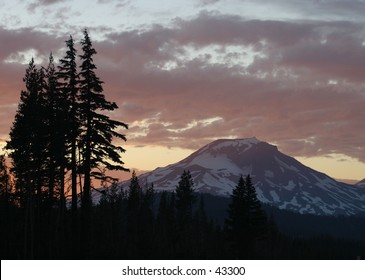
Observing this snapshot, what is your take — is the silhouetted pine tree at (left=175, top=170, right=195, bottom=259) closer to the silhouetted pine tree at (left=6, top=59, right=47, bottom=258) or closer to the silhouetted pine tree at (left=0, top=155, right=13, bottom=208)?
the silhouetted pine tree at (left=0, top=155, right=13, bottom=208)

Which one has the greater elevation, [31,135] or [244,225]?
[31,135]

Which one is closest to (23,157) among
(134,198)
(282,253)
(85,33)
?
(85,33)

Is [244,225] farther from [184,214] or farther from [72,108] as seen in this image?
[72,108]

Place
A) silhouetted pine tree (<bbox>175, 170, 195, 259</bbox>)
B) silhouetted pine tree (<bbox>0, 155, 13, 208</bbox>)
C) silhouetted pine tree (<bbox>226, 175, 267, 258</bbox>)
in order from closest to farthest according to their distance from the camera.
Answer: silhouetted pine tree (<bbox>0, 155, 13, 208</bbox>) → silhouetted pine tree (<bbox>226, 175, 267, 258</bbox>) → silhouetted pine tree (<bbox>175, 170, 195, 259</bbox>)

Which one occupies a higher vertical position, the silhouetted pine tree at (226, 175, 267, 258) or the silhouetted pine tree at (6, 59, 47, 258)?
the silhouetted pine tree at (6, 59, 47, 258)

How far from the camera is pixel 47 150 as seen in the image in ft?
169

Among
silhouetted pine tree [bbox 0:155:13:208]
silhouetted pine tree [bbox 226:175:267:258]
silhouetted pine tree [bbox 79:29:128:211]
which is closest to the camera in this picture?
silhouetted pine tree [bbox 79:29:128:211]

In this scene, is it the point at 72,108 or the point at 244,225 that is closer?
the point at 72,108

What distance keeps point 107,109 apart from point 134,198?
69697 mm

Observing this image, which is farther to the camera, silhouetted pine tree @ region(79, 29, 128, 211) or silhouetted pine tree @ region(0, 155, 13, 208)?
silhouetted pine tree @ region(0, 155, 13, 208)

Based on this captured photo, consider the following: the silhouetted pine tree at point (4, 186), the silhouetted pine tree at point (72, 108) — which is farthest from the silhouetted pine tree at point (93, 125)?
the silhouetted pine tree at point (4, 186)

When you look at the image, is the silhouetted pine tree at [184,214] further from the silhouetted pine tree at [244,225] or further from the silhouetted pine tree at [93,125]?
the silhouetted pine tree at [93,125]

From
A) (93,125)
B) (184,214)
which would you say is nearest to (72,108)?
(93,125)

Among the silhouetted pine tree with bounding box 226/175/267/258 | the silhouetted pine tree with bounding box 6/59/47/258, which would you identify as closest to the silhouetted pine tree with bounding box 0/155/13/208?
the silhouetted pine tree with bounding box 6/59/47/258
